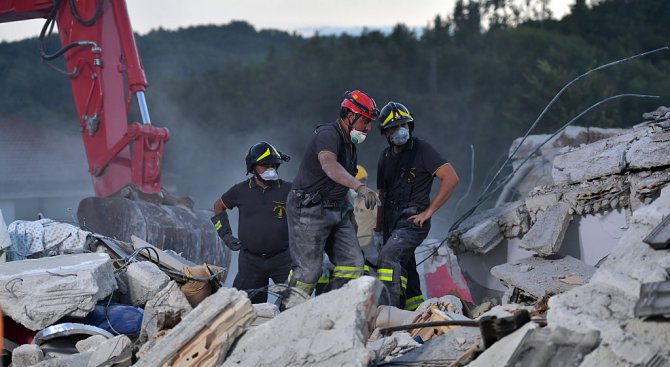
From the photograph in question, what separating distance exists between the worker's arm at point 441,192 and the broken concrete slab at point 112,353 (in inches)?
118

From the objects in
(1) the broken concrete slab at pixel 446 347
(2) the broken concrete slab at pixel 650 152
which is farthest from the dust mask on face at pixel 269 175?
(1) the broken concrete slab at pixel 446 347

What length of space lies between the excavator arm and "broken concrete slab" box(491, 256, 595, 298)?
3.88 m

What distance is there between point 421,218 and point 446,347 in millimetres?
2974

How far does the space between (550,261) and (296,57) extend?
1200 inches

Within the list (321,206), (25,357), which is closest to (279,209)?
(321,206)

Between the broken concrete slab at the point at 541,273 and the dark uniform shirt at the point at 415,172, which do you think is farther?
the dark uniform shirt at the point at 415,172

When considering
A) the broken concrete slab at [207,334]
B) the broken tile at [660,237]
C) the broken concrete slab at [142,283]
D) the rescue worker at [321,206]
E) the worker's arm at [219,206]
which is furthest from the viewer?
the worker's arm at [219,206]

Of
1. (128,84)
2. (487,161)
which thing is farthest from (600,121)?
(128,84)

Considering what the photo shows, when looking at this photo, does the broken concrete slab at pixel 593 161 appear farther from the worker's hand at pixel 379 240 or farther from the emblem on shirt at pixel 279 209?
the emblem on shirt at pixel 279 209

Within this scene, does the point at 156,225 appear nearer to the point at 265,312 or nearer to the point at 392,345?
the point at 265,312

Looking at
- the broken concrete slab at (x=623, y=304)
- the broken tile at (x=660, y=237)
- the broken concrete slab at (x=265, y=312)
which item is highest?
the broken tile at (x=660, y=237)

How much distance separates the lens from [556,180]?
9078 millimetres

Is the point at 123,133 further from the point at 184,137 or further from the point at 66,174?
the point at 184,137

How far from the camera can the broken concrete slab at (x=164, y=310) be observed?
643 centimetres
